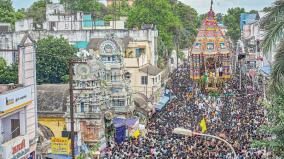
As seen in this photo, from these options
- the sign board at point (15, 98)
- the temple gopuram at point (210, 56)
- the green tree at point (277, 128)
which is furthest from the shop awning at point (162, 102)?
the green tree at point (277, 128)

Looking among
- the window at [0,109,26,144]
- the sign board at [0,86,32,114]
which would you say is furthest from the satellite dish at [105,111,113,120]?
the window at [0,109,26,144]

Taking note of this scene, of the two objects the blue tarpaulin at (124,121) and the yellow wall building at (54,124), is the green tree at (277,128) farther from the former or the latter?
the blue tarpaulin at (124,121)

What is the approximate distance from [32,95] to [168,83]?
40.1m

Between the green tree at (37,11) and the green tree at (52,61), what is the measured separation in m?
26.7

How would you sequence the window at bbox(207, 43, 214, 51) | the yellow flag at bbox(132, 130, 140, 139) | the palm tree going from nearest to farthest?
the palm tree → the yellow flag at bbox(132, 130, 140, 139) → the window at bbox(207, 43, 214, 51)

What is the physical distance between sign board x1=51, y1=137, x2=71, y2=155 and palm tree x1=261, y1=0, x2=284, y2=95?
14752 millimetres

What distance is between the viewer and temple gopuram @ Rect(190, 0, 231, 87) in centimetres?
4394

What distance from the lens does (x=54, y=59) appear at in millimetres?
49188

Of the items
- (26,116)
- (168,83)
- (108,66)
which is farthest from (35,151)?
(168,83)

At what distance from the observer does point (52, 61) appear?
49312 mm

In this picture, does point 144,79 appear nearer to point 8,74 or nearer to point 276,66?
point 8,74

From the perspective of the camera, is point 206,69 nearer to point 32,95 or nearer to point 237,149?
point 237,149

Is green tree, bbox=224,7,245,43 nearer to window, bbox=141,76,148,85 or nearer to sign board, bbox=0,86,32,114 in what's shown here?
window, bbox=141,76,148,85

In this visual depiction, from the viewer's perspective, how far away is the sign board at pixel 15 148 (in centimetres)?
2327
